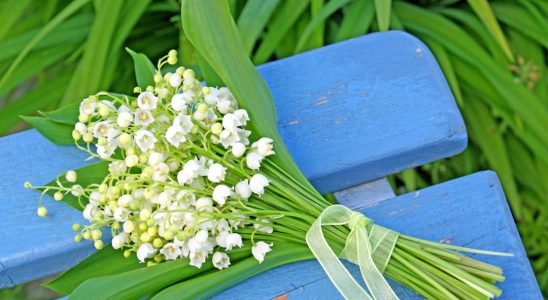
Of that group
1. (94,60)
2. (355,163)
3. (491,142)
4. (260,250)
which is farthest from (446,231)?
(94,60)

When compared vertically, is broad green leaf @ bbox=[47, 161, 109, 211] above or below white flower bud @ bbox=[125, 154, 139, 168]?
below

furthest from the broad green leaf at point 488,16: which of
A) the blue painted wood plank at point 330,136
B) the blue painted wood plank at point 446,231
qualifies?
the blue painted wood plank at point 446,231

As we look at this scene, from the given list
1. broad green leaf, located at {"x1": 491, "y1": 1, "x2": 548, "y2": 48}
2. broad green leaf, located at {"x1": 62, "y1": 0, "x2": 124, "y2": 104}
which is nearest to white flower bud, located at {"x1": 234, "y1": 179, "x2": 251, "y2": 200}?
broad green leaf, located at {"x1": 62, "y1": 0, "x2": 124, "y2": 104}

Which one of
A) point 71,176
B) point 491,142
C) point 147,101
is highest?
point 147,101

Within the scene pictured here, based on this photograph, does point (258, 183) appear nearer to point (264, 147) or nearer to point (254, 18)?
point (264, 147)

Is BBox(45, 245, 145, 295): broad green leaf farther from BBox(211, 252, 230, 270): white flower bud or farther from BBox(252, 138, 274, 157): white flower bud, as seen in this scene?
BBox(252, 138, 274, 157): white flower bud

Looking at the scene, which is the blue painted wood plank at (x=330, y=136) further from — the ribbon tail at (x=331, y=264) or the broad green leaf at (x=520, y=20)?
the broad green leaf at (x=520, y=20)
